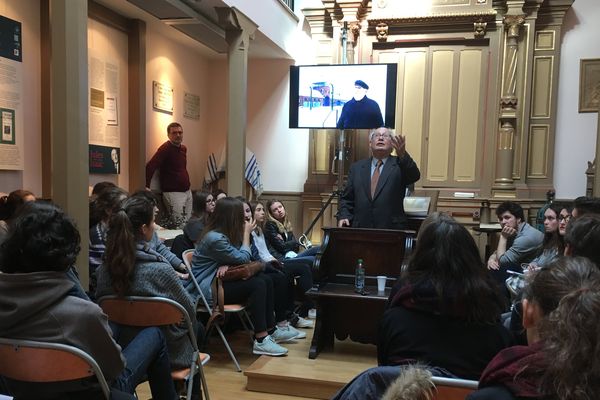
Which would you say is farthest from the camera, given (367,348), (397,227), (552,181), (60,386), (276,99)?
(276,99)

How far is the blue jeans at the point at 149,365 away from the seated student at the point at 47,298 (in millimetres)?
171

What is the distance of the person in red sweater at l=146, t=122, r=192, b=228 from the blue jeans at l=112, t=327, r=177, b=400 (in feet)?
14.2

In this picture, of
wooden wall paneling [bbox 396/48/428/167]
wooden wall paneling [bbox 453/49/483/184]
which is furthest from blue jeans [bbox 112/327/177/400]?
wooden wall paneling [bbox 453/49/483/184]

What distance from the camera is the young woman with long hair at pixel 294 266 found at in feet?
13.3

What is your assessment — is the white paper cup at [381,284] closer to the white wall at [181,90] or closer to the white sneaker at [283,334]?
the white sneaker at [283,334]

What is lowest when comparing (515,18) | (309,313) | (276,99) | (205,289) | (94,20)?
(309,313)

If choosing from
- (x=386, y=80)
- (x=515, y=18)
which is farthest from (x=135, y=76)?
(x=515, y=18)

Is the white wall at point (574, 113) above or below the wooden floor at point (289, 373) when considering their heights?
above

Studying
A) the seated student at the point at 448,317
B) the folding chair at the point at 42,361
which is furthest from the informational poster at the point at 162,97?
the seated student at the point at 448,317

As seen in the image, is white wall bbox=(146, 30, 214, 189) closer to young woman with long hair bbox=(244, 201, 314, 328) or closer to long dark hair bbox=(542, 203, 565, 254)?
young woman with long hair bbox=(244, 201, 314, 328)

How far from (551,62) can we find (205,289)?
5438 millimetres

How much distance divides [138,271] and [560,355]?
1635 millimetres

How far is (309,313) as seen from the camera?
4.37 meters

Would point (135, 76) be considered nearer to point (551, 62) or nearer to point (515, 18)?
point (515, 18)
